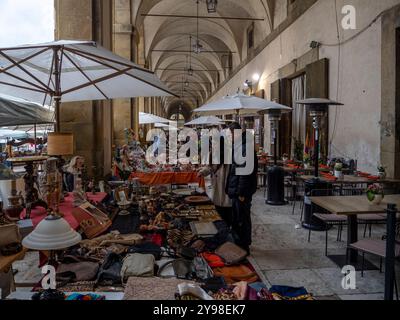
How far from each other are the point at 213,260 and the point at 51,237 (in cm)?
126

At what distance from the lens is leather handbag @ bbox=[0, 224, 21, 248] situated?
7.41 ft

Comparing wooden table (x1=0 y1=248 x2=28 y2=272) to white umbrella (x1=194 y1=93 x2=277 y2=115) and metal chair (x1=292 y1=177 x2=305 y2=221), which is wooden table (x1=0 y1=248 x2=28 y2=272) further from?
metal chair (x1=292 y1=177 x2=305 y2=221)

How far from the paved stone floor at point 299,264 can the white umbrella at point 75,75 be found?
2091 mm

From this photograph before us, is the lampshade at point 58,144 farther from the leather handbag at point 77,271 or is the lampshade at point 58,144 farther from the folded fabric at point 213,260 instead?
the folded fabric at point 213,260

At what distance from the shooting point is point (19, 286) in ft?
9.91

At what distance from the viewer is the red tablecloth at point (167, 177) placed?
23.0 feet

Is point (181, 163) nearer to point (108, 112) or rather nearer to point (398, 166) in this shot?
point (108, 112)

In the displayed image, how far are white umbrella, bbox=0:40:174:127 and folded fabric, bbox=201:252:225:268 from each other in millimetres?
1892

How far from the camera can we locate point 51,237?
1782 millimetres

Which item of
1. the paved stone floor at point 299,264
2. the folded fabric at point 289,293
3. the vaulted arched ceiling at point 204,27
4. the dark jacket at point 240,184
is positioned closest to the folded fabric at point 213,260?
the folded fabric at point 289,293

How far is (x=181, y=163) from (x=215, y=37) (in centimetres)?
1525

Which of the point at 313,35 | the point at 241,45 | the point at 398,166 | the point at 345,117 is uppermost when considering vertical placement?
the point at 241,45

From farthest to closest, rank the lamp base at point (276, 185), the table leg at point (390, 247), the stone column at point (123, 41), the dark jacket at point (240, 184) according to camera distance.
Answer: the stone column at point (123, 41), the lamp base at point (276, 185), the dark jacket at point (240, 184), the table leg at point (390, 247)
